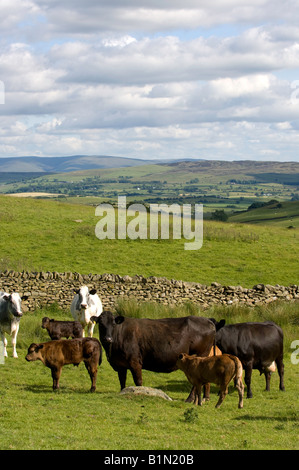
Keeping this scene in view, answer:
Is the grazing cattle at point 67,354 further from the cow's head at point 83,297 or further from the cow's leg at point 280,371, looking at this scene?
the cow's head at point 83,297

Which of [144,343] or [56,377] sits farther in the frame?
[144,343]

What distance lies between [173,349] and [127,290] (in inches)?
547

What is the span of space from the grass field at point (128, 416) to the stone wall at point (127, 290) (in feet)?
32.1

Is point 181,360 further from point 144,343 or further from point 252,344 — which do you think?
point 252,344

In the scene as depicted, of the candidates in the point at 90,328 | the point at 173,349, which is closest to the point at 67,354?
the point at 173,349

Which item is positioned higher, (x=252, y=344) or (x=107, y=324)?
(x=107, y=324)

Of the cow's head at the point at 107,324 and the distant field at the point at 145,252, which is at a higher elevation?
the cow's head at the point at 107,324

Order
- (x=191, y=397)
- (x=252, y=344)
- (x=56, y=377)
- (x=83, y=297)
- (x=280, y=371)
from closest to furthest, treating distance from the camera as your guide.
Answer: (x=191, y=397) → (x=56, y=377) → (x=252, y=344) → (x=280, y=371) → (x=83, y=297)

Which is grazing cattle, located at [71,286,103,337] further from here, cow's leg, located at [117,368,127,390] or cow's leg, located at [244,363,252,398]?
cow's leg, located at [244,363,252,398]

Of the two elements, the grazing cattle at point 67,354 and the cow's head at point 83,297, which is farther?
the cow's head at point 83,297

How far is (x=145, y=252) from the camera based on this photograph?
40.1 metres

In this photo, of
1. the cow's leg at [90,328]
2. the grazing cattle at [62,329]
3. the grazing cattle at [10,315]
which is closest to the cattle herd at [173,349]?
the grazing cattle at [10,315]

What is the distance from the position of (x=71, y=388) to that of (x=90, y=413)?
2561mm

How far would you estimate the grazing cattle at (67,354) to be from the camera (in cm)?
1358
